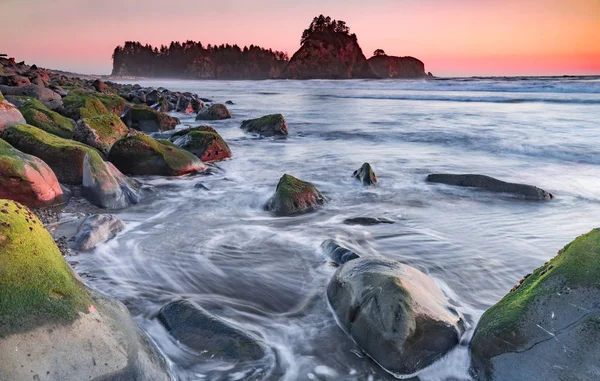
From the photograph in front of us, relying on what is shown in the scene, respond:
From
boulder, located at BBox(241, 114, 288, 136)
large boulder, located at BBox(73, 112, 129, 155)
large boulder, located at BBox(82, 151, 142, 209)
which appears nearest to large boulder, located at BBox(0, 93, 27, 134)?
large boulder, located at BBox(73, 112, 129, 155)

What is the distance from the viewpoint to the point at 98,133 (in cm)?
725

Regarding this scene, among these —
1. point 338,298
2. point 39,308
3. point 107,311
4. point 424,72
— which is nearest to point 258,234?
point 338,298

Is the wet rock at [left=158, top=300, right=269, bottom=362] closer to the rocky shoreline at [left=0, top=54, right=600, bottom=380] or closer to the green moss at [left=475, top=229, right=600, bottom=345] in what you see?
the rocky shoreline at [left=0, top=54, right=600, bottom=380]

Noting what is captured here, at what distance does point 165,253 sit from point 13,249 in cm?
224

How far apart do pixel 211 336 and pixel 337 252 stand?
171 cm

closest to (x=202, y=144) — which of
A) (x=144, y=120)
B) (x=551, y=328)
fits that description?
(x=144, y=120)

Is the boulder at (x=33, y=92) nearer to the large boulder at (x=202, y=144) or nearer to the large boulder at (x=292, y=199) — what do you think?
the large boulder at (x=202, y=144)

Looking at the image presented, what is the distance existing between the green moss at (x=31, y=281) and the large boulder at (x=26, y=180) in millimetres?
2470

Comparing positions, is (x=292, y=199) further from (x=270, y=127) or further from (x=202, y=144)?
(x=270, y=127)

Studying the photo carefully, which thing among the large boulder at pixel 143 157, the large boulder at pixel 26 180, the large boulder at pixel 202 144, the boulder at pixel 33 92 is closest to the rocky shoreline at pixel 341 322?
the large boulder at pixel 26 180

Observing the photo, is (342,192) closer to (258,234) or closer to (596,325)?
(258,234)

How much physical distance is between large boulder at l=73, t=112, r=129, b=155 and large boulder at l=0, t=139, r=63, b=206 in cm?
208

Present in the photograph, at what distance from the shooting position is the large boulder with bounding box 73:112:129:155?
711 cm

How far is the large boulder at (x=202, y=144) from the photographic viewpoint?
845 cm
